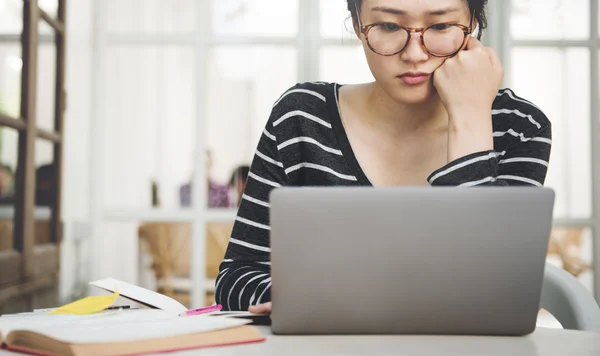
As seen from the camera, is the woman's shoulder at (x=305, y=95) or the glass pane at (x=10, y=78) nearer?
the woman's shoulder at (x=305, y=95)

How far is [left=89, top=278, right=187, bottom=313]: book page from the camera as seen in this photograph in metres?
0.81

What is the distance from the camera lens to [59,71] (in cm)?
273

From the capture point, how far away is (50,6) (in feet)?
8.85

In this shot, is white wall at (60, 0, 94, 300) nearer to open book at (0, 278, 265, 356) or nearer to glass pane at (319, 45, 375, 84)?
glass pane at (319, 45, 375, 84)

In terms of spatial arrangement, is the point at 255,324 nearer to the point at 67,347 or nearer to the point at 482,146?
the point at 67,347

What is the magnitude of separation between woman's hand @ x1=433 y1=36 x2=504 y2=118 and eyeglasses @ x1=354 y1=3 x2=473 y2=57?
0.09 ft

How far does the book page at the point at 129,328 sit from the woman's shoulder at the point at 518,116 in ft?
2.58

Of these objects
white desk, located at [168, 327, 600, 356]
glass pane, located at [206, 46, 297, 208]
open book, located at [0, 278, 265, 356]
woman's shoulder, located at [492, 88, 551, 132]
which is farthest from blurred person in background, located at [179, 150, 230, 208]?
white desk, located at [168, 327, 600, 356]

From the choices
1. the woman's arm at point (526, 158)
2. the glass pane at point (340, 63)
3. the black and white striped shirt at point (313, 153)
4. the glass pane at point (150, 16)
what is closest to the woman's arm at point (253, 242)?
the black and white striped shirt at point (313, 153)

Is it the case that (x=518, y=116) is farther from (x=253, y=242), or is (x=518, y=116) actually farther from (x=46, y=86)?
(x=46, y=86)

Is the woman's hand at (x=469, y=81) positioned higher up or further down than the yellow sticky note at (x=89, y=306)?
higher up

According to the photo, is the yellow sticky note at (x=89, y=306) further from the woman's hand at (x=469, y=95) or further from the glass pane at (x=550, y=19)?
the glass pane at (x=550, y=19)

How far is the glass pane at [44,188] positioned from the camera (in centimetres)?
254

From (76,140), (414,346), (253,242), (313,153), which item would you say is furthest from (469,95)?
(76,140)
